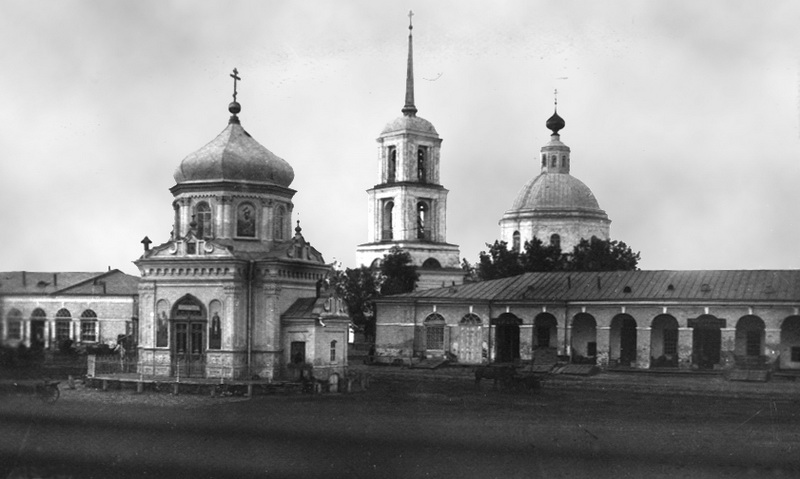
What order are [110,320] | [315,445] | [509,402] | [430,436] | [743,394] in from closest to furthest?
[315,445] < [430,436] < [509,402] < [743,394] < [110,320]

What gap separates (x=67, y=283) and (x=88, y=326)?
11530 mm

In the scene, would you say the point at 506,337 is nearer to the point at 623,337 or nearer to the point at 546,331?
the point at 546,331

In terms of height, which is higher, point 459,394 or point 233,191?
point 233,191

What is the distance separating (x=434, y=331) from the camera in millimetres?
55188

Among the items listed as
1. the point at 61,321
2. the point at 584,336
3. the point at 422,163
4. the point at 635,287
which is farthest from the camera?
the point at 422,163

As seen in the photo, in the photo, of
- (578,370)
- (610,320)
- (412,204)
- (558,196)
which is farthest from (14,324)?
(558,196)

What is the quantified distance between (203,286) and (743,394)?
804 inches

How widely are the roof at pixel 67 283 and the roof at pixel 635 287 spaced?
47.3 feet

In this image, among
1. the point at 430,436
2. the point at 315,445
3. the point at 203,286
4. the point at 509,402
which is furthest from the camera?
the point at 203,286

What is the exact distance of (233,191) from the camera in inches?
1656

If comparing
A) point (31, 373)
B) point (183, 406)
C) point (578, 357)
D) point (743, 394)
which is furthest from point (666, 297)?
point (31, 373)

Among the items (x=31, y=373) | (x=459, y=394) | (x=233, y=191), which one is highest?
(x=233, y=191)

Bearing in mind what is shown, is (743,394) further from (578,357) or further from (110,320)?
(110,320)

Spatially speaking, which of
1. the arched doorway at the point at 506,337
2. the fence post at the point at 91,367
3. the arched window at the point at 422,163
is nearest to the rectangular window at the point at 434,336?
the arched doorway at the point at 506,337
